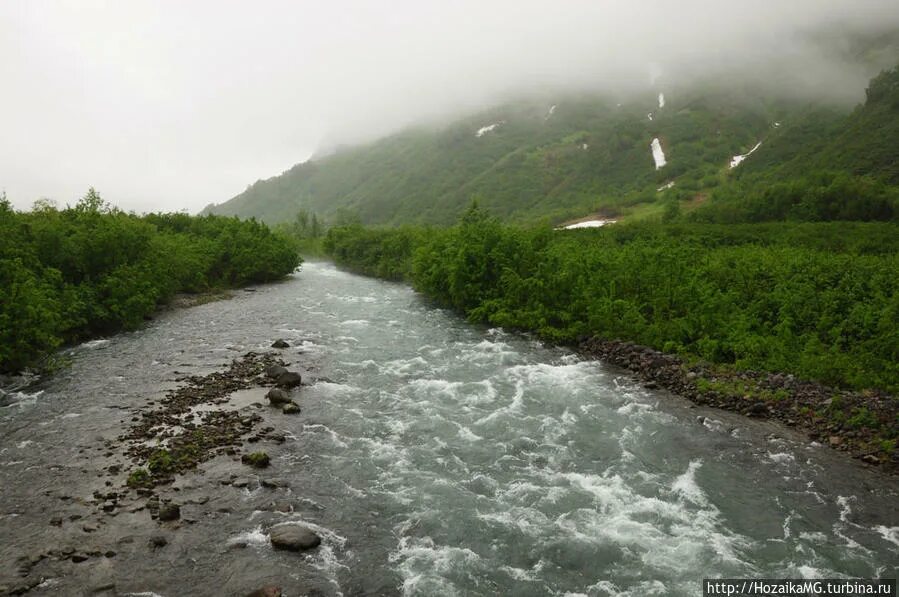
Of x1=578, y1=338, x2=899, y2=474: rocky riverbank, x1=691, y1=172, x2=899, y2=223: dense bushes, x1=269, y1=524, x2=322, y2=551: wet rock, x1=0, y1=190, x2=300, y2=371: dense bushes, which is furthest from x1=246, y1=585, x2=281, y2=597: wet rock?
x1=691, y1=172, x2=899, y2=223: dense bushes

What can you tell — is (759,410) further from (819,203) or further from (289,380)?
(819,203)

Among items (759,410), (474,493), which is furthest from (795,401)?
(474,493)

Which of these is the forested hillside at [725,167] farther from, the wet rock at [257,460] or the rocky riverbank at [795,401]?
the wet rock at [257,460]

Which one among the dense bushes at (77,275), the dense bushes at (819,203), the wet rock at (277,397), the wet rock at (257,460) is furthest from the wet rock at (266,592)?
the dense bushes at (819,203)

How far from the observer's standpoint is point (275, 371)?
100 feet

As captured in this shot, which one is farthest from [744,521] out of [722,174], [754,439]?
[722,174]

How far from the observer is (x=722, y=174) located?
132m

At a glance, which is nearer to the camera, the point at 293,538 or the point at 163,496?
the point at 293,538

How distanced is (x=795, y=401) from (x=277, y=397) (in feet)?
77.4

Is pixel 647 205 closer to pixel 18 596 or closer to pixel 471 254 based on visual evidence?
pixel 471 254

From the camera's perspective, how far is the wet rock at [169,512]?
16.7m

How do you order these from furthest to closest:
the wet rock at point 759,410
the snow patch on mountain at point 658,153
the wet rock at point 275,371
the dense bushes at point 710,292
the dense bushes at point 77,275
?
the snow patch on mountain at point 658,153 < the wet rock at point 275,371 < the dense bushes at point 77,275 < the dense bushes at point 710,292 < the wet rock at point 759,410

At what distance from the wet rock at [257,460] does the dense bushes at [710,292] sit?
2212 cm

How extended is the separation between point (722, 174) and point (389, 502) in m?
137
